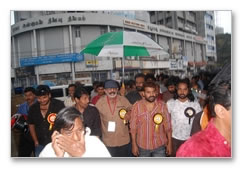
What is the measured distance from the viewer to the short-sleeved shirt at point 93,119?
2.60 m

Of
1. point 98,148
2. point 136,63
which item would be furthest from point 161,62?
point 98,148

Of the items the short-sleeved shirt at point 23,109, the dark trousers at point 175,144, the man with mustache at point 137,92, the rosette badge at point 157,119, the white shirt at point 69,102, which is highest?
the man with mustache at point 137,92

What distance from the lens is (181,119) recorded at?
8.84 ft

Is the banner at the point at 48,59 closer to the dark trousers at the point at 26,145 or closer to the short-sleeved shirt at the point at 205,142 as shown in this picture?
the dark trousers at the point at 26,145

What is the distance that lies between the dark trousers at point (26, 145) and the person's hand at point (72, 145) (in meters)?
0.83

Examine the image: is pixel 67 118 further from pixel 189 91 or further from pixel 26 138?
pixel 189 91

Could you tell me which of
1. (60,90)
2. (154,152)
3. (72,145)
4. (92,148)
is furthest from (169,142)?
(60,90)

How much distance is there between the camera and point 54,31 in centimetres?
290

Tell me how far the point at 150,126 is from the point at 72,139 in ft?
2.77

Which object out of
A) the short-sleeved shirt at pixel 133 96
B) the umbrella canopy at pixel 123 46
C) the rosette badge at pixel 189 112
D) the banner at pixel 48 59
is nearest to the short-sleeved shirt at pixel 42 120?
the banner at pixel 48 59

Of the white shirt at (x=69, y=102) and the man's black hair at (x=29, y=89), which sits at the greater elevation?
the man's black hair at (x=29, y=89)

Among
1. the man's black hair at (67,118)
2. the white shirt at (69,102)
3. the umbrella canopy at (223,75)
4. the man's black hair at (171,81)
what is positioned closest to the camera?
the man's black hair at (67,118)

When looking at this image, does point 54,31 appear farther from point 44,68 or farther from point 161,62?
point 161,62

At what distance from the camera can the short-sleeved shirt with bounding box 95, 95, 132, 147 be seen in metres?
2.75
